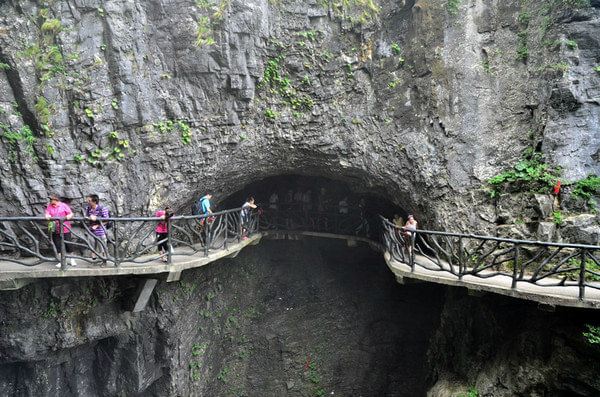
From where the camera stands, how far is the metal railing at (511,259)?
5848mm

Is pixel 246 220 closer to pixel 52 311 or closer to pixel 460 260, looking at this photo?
pixel 52 311

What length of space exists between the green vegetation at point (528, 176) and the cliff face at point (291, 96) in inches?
8.6

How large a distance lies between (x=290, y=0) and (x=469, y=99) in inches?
193

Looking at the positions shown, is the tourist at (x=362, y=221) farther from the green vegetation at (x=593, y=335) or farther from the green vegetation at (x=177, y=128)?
the green vegetation at (x=593, y=335)

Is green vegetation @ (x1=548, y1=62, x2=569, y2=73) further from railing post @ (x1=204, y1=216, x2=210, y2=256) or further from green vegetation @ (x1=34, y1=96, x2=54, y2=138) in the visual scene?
green vegetation @ (x1=34, y1=96, x2=54, y2=138)

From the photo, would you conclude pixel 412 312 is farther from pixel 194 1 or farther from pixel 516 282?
pixel 194 1

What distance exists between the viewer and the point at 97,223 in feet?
23.8

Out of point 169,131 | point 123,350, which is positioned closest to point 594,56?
point 169,131

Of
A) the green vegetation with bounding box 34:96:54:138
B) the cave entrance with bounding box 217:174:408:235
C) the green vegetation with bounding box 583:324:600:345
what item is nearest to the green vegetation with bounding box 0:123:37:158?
the green vegetation with bounding box 34:96:54:138

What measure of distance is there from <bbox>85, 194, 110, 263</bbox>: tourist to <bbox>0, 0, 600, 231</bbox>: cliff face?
0.64m

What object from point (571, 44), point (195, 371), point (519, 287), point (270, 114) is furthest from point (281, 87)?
point (195, 371)

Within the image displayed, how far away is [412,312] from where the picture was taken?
1259cm

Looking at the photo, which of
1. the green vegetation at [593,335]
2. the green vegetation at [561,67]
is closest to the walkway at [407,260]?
the green vegetation at [593,335]

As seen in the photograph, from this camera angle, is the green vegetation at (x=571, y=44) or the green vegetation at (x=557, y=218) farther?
the green vegetation at (x=571, y=44)
